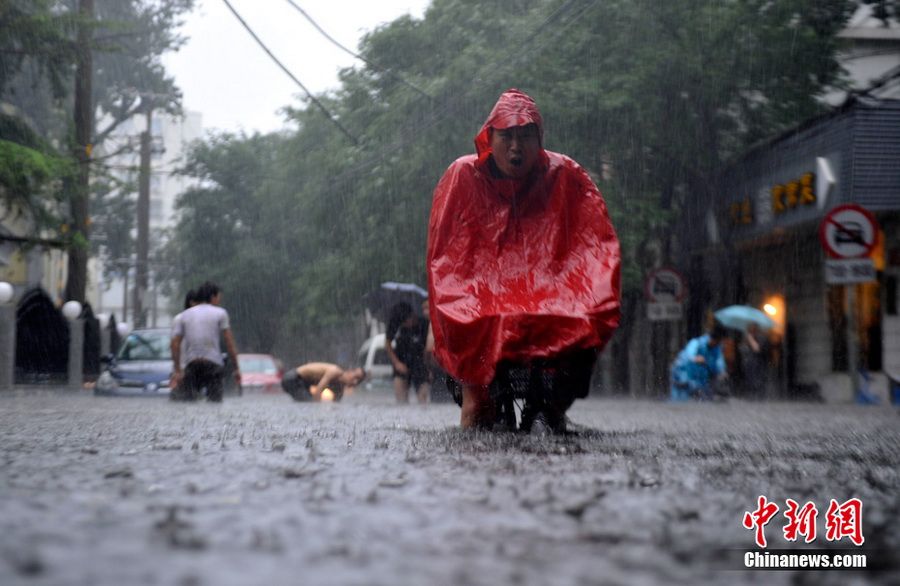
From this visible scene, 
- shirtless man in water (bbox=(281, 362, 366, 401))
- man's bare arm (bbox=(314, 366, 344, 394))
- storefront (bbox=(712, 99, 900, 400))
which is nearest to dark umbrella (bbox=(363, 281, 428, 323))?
shirtless man in water (bbox=(281, 362, 366, 401))

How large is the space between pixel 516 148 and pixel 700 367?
1414 cm

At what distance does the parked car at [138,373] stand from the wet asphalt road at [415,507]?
13.6m

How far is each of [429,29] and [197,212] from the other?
80.4ft

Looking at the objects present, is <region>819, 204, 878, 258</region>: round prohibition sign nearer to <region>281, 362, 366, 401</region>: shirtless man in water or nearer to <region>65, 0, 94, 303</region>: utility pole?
<region>281, 362, 366, 401</region>: shirtless man in water

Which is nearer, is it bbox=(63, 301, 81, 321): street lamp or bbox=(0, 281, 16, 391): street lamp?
bbox=(0, 281, 16, 391): street lamp

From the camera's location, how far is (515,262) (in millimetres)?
7137

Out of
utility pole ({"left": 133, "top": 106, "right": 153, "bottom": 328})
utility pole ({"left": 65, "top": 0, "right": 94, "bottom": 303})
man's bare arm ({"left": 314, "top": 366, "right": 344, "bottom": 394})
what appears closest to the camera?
man's bare arm ({"left": 314, "top": 366, "right": 344, "bottom": 394})

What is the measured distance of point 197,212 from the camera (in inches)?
1972

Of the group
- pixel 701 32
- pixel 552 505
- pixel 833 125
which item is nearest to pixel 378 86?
pixel 701 32

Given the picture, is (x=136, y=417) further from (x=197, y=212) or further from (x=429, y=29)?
(x=197, y=212)

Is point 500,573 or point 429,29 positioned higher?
point 429,29

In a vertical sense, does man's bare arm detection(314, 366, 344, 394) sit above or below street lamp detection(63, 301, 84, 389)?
below

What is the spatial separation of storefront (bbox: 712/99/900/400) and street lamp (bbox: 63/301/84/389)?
41.0 feet

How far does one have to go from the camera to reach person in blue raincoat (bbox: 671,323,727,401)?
20.3 metres
